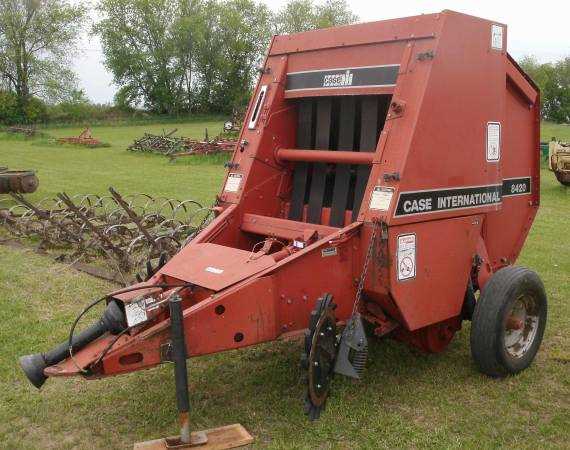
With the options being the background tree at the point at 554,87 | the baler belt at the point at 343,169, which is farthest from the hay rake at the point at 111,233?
the background tree at the point at 554,87

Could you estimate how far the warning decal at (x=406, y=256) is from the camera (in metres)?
→ 3.85

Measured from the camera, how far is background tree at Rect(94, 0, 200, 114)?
53.2 metres

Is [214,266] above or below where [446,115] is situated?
below

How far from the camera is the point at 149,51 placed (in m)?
55.2

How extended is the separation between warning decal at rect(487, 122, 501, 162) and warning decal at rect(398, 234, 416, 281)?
928mm

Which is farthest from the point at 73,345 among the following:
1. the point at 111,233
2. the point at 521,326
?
the point at 111,233

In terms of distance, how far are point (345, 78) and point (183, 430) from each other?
2.47 meters

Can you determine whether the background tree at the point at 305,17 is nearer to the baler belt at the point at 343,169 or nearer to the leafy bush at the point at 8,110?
the leafy bush at the point at 8,110

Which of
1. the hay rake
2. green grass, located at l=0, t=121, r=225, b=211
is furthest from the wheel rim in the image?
green grass, located at l=0, t=121, r=225, b=211

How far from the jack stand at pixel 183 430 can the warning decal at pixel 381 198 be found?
1.31 metres

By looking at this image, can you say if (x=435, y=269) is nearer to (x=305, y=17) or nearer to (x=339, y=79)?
(x=339, y=79)

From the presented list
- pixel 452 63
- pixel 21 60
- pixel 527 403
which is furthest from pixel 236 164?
pixel 21 60

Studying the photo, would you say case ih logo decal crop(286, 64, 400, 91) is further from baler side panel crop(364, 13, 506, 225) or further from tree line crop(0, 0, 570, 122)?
tree line crop(0, 0, 570, 122)

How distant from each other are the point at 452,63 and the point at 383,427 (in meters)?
2.20
